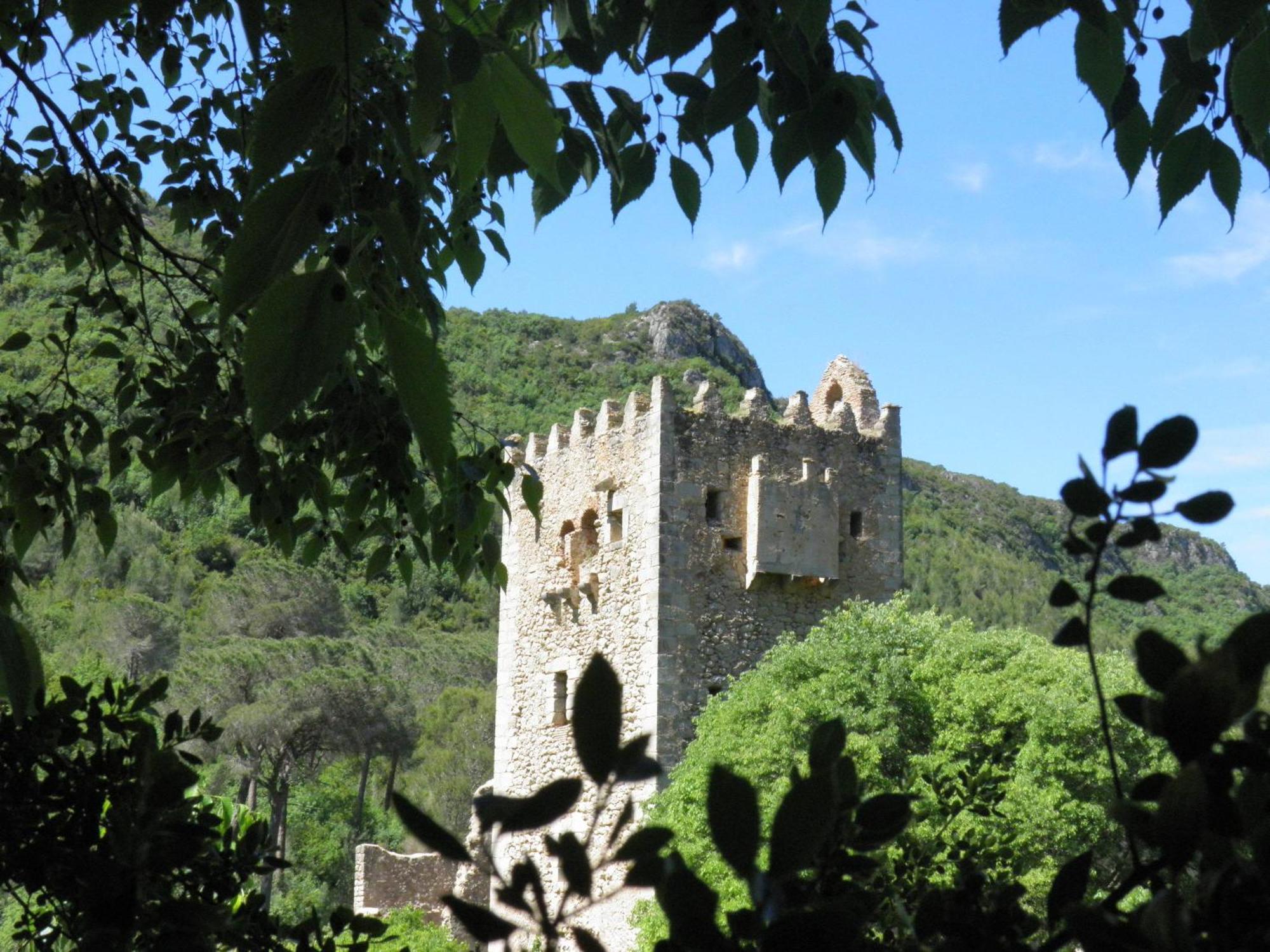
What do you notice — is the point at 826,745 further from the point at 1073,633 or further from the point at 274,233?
the point at 274,233

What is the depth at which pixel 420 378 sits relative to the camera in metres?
0.87

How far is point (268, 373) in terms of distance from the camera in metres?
0.87

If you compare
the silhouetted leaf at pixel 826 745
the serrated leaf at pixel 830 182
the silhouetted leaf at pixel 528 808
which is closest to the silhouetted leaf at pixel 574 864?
the silhouetted leaf at pixel 528 808

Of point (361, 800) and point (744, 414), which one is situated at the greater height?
point (744, 414)

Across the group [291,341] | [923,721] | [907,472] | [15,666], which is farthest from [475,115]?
[907,472]

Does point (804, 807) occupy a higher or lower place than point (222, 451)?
lower

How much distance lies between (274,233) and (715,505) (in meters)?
17.6

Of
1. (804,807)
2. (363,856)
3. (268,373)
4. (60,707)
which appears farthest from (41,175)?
(363,856)

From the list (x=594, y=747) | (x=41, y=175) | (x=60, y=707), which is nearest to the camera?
(x=594, y=747)

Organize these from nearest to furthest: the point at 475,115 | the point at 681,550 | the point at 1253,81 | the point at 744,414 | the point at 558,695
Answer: the point at 475,115
the point at 1253,81
the point at 681,550
the point at 744,414
the point at 558,695

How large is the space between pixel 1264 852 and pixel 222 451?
2.84 metres

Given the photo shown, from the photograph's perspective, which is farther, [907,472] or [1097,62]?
[907,472]

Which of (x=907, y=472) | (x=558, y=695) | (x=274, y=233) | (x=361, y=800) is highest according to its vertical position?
(x=907, y=472)

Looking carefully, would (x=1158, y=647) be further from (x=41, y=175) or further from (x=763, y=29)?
(x=41, y=175)
